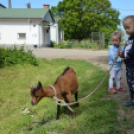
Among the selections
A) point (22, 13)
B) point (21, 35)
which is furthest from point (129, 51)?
point (22, 13)

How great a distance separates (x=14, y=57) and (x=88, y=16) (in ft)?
77.2

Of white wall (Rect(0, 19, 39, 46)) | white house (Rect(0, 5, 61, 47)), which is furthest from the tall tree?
white wall (Rect(0, 19, 39, 46))

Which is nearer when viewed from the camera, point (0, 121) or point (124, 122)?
point (124, 122)

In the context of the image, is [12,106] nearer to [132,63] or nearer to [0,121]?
[0,121]

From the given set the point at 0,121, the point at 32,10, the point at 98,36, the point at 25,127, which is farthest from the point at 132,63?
the point at 32,10

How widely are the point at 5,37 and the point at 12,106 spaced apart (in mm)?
19935

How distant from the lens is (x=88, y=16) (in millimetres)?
28766

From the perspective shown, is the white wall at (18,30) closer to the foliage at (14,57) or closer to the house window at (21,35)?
the house window at (21,35)

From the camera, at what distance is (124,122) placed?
9.40 ft

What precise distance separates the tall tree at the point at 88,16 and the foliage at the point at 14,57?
22758 mm

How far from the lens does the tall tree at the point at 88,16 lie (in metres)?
28.9

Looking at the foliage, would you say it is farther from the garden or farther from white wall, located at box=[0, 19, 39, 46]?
white wall, located at box=[0, 19, 39, 46]

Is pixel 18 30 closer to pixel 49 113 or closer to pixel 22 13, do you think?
pixel 22 13

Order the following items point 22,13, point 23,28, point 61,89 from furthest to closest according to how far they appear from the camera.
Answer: point 22,13 < point 23,28 < point 61,89
